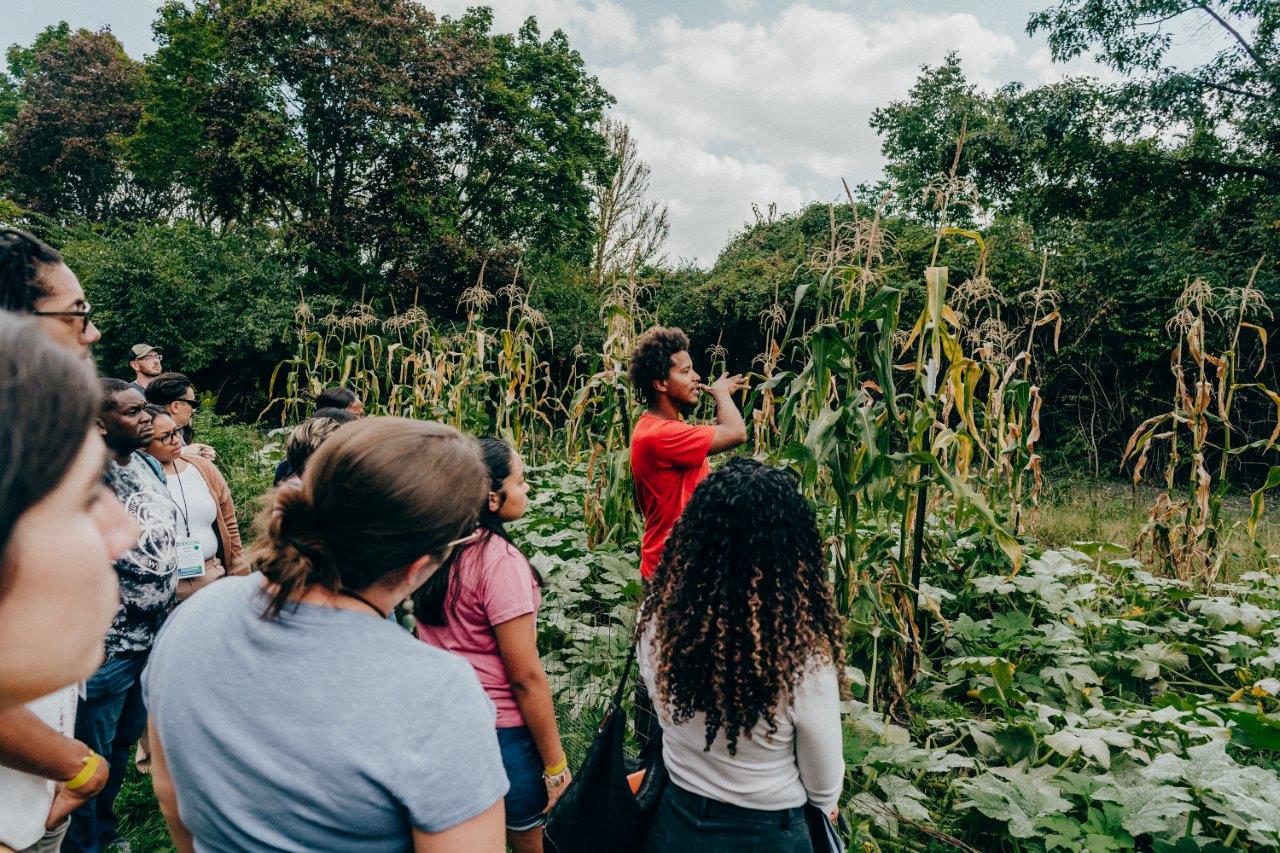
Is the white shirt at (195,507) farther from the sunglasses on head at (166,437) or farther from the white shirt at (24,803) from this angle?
the white shirt at (24,803)

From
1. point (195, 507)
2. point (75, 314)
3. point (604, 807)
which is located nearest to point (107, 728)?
point (195, 507)

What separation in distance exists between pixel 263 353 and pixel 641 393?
1216cm

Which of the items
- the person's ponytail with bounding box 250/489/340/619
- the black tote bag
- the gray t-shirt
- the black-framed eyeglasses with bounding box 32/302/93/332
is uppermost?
the black-framed eyeglasses with bounding box 32/302/93/332

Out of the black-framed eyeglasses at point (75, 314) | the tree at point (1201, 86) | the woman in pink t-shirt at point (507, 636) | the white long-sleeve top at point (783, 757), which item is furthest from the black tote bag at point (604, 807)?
the tree at point (1201, 86)

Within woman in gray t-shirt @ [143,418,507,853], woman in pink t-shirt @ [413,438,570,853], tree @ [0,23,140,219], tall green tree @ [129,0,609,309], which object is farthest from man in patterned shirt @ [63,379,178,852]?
tree @ [0,23,140,219]

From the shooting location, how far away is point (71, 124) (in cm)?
2300

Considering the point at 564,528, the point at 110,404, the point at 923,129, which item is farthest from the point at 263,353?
the point at 923,129

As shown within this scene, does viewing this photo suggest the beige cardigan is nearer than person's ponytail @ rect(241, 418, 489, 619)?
No

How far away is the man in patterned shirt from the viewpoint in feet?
7.59

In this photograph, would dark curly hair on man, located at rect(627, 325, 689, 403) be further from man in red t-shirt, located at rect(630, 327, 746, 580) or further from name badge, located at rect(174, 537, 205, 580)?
name badge, located at rect(174, 537, 205, 580)

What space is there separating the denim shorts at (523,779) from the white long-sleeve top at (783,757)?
2.03ft

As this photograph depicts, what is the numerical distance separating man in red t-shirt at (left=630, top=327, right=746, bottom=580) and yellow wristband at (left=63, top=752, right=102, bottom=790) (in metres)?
1.62

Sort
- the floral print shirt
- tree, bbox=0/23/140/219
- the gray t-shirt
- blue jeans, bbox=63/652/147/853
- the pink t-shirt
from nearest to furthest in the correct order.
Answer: the gray t-shirt < the pink t-shirt < blue jeans, bbox=63/652/147/853 < the floral print shirt < tree, bbox=0/23/140/219

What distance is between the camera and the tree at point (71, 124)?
2286 cm
